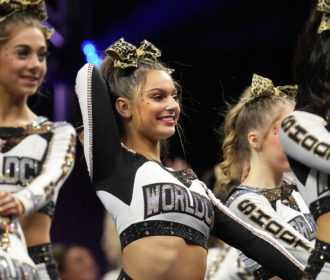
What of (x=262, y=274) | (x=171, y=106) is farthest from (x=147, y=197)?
(x=262, y=274)

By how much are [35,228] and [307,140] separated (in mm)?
1044

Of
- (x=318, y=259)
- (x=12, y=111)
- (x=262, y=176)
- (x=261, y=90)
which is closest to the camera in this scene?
(x=318, y=259)

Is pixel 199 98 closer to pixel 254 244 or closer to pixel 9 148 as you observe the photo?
pixel 254 244

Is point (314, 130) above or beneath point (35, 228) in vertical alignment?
above

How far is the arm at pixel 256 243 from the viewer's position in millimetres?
2824

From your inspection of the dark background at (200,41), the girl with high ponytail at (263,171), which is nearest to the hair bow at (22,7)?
the girl with high ponytail at (263,171)

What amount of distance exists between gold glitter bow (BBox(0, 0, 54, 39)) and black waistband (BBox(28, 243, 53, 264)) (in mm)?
826

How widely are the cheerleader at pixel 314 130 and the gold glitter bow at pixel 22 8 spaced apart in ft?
3.28

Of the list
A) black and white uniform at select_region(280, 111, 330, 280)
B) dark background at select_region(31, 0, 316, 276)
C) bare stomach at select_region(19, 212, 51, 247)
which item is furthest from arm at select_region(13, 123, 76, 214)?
dark background at select_region(31, 0, 316, 276)

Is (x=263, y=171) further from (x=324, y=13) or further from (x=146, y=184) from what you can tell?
(x=324, y=13)

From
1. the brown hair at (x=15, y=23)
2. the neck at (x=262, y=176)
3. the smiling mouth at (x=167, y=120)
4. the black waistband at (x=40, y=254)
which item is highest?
the brown hair at (x=15, y=23)

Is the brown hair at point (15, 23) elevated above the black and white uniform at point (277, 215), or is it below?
above

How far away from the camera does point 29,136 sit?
2469 mm

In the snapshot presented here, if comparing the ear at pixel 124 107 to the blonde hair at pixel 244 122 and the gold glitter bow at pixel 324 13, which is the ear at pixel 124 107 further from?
the gold glitter bow at pixel 324 13
